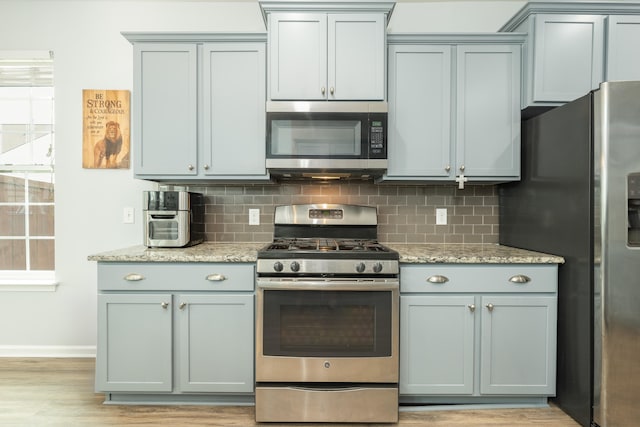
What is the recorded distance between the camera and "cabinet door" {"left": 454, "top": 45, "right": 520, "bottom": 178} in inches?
94.0

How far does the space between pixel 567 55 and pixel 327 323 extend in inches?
87.1

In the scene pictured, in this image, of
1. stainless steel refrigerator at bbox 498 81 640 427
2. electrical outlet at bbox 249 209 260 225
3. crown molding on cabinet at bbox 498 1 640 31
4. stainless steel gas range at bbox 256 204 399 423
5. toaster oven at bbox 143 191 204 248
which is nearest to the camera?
stainless steel refrigerator at bbox 498 81 640 427

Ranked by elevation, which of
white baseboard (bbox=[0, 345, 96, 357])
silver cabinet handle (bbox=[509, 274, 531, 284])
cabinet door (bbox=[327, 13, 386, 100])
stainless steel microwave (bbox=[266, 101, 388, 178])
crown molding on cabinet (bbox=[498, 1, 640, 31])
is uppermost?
crown molding on cabinet (bbox=[498, 1, 640, 31])

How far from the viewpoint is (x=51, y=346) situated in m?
2.85

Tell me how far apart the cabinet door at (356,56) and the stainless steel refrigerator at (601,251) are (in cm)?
111

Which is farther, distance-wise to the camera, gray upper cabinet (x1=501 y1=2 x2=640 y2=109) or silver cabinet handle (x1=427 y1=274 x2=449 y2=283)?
gray upper cabinet (x1=501 y1=2 x2=640 y2=109)

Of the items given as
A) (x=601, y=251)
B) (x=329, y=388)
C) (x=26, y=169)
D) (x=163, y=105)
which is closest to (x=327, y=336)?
(x=329, y=388)

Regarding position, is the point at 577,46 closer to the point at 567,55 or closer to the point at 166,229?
the point at 567,55

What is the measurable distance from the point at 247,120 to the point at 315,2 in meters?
0.85

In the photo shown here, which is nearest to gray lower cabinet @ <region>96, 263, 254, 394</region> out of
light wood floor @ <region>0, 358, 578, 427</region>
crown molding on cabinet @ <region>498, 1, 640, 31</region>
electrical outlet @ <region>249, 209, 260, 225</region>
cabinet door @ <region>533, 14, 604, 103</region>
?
light wood floor @ <region>0, 358, 578, 427</region>

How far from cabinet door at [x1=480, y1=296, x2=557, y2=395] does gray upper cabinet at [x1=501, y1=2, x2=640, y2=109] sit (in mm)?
1265

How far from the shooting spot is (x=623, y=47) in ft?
7.43

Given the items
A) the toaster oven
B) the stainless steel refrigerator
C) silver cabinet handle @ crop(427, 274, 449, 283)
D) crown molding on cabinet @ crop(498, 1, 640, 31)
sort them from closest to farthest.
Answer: the stainless steel refrigerator, silver cabinet handle @ crop(427, 274, 449, 283), crown molding on cabinet @ crop(498, 1, 640, 31), the toaster oven

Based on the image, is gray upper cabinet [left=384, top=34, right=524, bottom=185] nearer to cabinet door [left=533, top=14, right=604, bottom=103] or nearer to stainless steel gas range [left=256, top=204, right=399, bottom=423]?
cabinet door [left=533, top=14, right=604, bottom=103]
